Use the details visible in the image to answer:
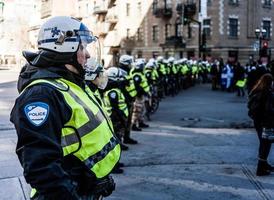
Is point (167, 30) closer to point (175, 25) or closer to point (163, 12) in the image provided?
point (175, 25)

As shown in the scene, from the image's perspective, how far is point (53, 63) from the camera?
9.14 feet

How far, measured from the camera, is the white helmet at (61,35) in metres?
2.81

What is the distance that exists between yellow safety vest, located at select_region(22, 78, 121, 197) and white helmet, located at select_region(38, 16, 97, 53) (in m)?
0.20

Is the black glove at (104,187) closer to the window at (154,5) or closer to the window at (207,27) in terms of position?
the window at (207,27)

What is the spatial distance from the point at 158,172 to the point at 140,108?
5.33 metres

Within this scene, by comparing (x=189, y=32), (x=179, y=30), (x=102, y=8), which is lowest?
(x=189, y=32)

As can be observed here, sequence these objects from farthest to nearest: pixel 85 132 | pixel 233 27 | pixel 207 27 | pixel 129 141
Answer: pixel 233 27 < pixel 207 27 < pixel 129 141 < pixel 85 132

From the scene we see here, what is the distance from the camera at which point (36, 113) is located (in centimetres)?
247

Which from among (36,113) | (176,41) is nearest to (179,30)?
(176,41)

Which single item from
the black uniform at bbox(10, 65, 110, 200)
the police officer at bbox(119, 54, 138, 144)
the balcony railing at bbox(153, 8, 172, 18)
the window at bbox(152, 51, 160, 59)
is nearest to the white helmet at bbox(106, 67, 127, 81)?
the police officer at bbox(119, 54, 138, 144)

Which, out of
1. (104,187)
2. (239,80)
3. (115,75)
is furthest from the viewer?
(239,80)

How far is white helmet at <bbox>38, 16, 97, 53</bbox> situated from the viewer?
2812 mm

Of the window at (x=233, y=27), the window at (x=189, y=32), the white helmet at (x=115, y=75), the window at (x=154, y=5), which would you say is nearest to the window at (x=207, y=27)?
the window at (x=233, y=27)

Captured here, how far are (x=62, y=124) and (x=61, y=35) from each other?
1.80 feet
